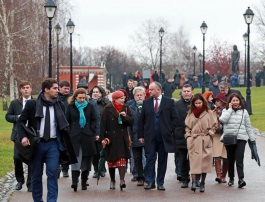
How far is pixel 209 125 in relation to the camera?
1395 centimetres

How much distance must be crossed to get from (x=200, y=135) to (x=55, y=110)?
11.6ft

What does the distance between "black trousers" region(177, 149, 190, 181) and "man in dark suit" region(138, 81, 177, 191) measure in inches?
17.3

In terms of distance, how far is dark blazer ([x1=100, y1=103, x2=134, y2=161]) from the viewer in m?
14.0

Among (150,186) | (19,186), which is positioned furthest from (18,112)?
(150,186)

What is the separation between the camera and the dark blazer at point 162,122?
14.1 meters

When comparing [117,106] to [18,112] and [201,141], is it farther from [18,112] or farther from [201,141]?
[18,112]

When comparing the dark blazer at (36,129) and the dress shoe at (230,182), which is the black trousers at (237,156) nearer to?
the dress shoe at (230,182)

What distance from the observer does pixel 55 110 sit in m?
11.3

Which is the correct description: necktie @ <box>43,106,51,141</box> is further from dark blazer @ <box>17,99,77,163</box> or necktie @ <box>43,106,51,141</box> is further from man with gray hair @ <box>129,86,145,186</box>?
man with gray hair @ <box>129,86,145,186</box>

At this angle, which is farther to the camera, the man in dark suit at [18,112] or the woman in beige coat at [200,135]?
the woman in beige coat at [200,135]

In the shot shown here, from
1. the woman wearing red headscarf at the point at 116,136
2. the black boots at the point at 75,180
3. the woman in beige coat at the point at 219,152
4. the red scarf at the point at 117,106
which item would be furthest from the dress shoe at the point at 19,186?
the woman in beige coat at the point at 219,152

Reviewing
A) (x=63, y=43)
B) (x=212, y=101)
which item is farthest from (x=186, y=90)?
(x=63, y=43)

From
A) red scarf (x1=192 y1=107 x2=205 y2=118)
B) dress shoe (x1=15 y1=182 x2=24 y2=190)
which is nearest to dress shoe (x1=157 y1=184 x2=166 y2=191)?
red scarf (x1=192 y1=107 x2=205 y2=118)

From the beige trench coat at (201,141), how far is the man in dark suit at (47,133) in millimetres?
3216
